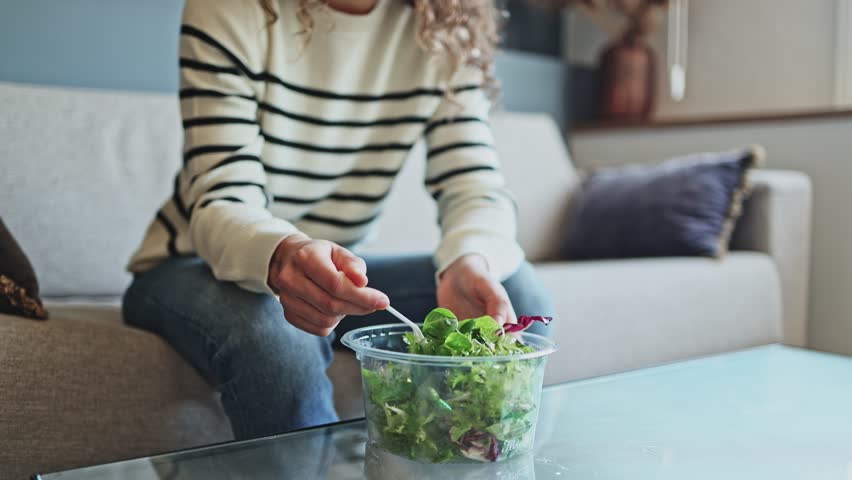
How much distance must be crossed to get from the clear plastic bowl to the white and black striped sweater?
10.4 inches

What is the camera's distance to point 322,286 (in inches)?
27.0

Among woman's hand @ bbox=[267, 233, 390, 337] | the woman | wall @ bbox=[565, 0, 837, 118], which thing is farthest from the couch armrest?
woman's hand @ bbox=[267, 233, 390, 337]

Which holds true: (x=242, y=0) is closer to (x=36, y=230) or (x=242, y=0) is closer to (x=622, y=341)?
(x=36, y=230)

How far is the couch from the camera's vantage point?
905 mm

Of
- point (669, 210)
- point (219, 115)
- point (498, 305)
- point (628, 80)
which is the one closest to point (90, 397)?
point (219, 115)

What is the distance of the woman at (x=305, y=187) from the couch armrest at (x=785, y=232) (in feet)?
3.19

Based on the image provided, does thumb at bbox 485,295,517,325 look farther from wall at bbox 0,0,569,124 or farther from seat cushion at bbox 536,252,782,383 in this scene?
wall at bbox 0,0,569,124

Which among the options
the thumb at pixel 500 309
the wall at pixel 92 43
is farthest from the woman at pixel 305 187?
the wall at pixel 92 43

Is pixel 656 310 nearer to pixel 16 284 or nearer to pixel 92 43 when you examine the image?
pixel 16 284

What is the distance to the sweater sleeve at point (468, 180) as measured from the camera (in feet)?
3.27

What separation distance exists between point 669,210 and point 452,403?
1435 mm

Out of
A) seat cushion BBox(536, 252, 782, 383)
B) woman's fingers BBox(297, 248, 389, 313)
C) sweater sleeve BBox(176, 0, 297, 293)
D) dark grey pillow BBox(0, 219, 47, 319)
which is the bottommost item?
seat cushion BBox(536, 252, 782, 383)

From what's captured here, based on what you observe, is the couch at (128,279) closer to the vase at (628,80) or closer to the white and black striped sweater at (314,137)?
the white and black striped sweater at (314,137)

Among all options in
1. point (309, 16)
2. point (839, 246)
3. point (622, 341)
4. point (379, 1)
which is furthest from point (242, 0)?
point (839, 246)
